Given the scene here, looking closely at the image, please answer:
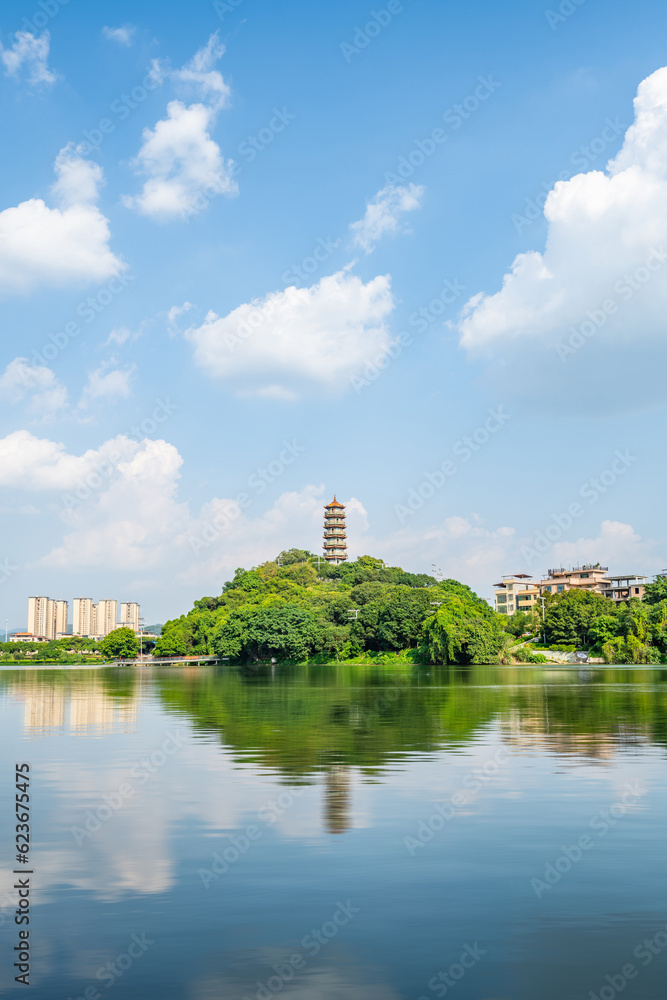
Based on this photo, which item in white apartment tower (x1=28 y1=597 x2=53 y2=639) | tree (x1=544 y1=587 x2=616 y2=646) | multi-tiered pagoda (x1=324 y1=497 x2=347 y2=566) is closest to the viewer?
tree (x1=544 y1=587 x2=616 y2=646)

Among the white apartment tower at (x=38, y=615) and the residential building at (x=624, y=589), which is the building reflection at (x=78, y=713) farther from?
the white apartment tower at (x=38, y=615)

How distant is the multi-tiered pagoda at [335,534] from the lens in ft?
421

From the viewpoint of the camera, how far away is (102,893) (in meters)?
6.16

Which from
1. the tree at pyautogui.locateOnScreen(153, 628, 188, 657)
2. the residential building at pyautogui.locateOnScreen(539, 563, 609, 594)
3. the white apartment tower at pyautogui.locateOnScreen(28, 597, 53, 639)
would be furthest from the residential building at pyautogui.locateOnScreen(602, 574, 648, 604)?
the white apartment tower at pyautogui.locateOnScreen(28, 597, 53, 639)

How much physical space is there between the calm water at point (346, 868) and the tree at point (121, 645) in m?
87.1

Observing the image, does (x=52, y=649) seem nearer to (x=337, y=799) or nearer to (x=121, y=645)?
(x=121, y=645)

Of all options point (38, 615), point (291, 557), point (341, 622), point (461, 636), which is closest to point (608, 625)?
point (461, 636)

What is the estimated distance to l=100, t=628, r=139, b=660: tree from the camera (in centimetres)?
9838

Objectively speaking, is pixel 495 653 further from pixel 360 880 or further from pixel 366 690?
pixel 360 880

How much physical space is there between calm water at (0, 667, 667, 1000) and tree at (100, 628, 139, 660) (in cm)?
8706

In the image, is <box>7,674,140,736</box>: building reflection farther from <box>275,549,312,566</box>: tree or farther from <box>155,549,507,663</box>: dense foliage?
<box>275,549,312,566</box>: tree

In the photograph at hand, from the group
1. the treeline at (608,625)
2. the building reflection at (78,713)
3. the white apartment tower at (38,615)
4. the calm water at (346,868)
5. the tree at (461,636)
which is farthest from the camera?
the white apartment tower at (38,615)

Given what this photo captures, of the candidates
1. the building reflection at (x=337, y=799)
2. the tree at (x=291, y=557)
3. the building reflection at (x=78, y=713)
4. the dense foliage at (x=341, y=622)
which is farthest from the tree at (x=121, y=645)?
the building reflection at (x=337, y=799)

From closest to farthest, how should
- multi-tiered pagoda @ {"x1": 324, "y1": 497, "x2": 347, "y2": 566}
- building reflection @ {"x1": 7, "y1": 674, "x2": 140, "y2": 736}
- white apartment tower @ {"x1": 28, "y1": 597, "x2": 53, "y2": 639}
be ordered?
building reflection @ {"x1": 7, "y1": 674, "x2": 140, "y2": 736}, multi-tiered pagoda @ {"x1": 324, "y1": 497, "x2": 347, "y2": 566}, white apartment tower @ {"x1": 28, "y1": 597, "x2": 53, "y2": 639}
